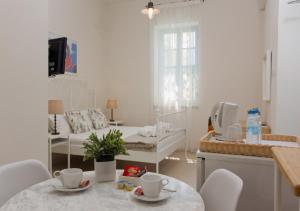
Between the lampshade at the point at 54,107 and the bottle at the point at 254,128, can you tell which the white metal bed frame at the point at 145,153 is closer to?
the lampshade at the point at 54,107

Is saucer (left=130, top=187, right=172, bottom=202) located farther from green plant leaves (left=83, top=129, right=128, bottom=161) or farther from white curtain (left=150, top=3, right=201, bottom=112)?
white curtain (left=150, top=3, right=201, bottom=112)

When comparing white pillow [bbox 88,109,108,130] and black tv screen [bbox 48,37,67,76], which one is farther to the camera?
white pillow [bbox 88,109,108,130]

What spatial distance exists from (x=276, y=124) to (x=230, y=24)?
255cm

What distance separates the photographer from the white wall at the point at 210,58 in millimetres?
4203

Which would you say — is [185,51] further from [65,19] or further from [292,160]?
[292,160]

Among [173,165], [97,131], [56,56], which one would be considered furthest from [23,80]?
[173,165]

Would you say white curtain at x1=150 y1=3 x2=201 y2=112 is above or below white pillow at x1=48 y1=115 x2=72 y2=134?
above

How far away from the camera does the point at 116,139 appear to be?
4.09 ft

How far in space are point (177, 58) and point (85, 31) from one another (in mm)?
1831

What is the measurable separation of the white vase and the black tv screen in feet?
4.72

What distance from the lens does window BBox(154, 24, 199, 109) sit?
4492mm

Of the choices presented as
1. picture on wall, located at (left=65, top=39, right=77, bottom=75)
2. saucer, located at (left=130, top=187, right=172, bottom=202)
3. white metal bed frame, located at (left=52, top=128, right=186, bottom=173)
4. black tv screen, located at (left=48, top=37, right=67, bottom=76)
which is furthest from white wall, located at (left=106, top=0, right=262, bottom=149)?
saucer, located at (left=130, top=187, right=172, bottom=202)

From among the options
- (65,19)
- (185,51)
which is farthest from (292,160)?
(65,19)

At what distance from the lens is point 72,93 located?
4305 millimetres
